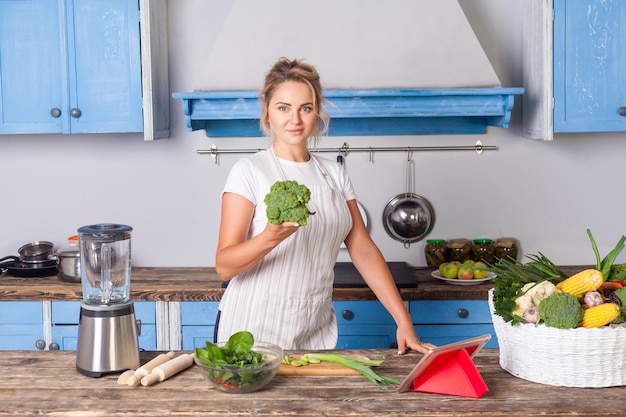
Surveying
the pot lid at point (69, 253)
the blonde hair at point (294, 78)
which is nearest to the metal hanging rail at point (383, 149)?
the pot lid at point (69, 253)

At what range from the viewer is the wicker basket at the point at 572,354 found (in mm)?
1946

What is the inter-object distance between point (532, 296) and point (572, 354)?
0.17 metres

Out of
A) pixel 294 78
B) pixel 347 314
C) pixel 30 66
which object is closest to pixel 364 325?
pixel 347 314

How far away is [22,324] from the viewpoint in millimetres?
3615

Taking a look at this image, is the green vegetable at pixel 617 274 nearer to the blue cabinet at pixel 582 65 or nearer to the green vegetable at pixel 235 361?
the green vegetable at pixel 235 361

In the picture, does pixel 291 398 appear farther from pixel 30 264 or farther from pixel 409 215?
pixel 30 264

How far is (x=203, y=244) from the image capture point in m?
4.13

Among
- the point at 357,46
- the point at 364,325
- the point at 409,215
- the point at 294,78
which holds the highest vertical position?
the point at 357,46

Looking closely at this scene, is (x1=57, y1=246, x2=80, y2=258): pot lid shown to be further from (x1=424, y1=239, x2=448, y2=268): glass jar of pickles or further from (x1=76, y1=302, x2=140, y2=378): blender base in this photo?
(x1=424, y1=239, x2=448, y2=268): glass jar of pickles

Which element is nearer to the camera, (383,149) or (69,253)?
(69,253)

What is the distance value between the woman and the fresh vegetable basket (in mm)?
441

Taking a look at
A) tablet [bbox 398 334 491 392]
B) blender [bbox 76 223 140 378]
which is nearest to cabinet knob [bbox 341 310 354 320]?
blender [bbox 76 223 140 378]

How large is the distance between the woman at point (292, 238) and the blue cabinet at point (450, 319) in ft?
2.77

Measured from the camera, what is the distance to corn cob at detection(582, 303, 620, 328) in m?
1.94
